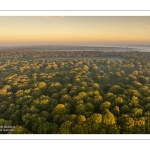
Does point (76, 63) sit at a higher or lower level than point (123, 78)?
higher

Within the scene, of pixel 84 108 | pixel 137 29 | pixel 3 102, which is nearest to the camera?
pixel 84 108

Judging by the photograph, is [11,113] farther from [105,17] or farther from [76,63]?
[105,17]

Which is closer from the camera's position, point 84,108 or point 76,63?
point 84,108
